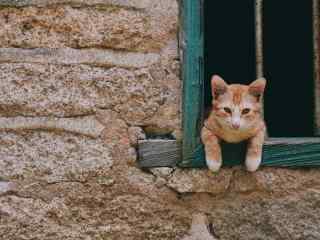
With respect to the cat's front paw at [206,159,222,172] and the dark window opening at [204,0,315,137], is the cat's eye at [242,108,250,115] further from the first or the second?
the dark window opening at [204,0,315,137]

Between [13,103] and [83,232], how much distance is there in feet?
1.77

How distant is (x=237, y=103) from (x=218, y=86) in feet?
0.31

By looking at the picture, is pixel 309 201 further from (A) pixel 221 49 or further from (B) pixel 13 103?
(A) pixel 221 49

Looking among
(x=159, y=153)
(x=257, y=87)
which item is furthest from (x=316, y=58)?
(x=159, y=153)

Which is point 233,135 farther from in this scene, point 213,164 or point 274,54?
point 274,54

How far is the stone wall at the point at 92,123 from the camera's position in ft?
7.26

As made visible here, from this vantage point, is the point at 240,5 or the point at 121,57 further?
the point at 240,5

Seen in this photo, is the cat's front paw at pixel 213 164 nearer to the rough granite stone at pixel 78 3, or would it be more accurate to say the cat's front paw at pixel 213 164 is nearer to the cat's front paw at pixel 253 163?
the cat's front paw at pixel 253 163

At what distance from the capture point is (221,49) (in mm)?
3635

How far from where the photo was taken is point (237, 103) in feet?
7.34

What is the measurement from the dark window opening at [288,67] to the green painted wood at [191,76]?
1.14 meters

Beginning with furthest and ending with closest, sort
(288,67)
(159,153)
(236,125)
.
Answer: (288,67), (159,153), (236,125)

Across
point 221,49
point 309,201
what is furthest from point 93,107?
point 221,49

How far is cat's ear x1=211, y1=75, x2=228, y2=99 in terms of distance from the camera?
2.23 m
